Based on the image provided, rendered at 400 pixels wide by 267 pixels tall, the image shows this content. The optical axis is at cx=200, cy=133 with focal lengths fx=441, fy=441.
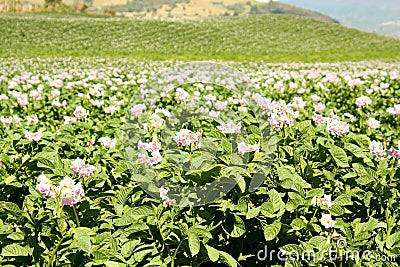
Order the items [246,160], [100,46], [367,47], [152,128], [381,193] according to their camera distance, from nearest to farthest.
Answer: [246,160] → [381,193] → [152,128] → [100,46] → [367,47]

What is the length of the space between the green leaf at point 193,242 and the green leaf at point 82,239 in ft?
1.33

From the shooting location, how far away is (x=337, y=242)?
1.94 m

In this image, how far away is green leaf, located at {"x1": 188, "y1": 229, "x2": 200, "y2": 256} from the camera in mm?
1742

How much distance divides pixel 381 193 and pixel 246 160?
0.78m

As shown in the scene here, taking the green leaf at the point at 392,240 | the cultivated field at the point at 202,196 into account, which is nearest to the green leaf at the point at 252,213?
the cultivated field at the point at 202,196

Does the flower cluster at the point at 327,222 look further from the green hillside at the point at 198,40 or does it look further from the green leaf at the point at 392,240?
the green hillside at the point at 198,40

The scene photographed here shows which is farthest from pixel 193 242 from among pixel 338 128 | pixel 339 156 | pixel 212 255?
pixel 338 128

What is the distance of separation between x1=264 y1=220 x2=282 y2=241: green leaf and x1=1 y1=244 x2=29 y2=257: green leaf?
40.0 inches

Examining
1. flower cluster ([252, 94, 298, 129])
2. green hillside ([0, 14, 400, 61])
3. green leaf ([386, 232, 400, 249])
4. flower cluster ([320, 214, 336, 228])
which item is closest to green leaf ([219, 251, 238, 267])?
flower cluster ([320, 214, 336, 228])

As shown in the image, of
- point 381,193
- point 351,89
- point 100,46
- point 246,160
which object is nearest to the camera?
point 246,160

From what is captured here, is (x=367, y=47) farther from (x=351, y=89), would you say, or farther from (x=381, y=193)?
(x=381, y=193)

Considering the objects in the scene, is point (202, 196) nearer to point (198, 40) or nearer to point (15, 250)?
point (15, 250)

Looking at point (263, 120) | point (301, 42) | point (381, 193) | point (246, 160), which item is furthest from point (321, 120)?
point (301, 42)

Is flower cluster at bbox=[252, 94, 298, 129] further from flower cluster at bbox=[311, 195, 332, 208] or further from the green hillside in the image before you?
the green hillside
